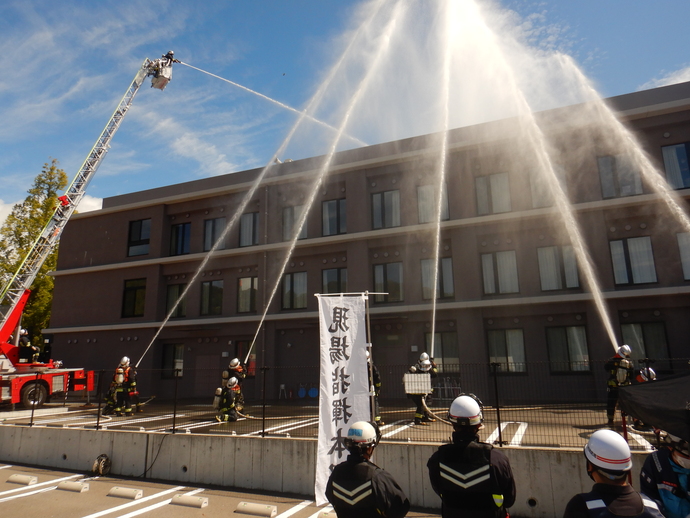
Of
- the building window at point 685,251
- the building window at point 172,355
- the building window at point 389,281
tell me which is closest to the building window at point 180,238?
the building window at point 172,355

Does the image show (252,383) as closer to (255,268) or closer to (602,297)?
(255,268)

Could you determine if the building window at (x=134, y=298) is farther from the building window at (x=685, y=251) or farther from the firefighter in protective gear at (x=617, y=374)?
the building window at (x=685, y=251)

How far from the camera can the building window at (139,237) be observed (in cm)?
2869

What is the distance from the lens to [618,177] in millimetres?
19078

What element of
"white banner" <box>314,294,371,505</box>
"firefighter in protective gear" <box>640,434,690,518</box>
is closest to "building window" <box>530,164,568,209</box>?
"white banner" <box>314,294,371,505</box>

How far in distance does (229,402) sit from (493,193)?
14.3 meters

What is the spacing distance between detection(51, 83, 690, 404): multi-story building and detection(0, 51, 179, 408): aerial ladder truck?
12.7ft

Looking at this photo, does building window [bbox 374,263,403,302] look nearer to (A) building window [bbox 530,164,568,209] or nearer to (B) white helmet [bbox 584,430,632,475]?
(A) building window [bbox 530,164,568,209]

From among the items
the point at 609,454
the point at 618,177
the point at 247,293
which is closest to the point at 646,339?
the point at 618,177

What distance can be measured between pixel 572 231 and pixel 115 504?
18.3m

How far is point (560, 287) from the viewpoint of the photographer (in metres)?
19.6

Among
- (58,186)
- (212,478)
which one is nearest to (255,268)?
(212,478)

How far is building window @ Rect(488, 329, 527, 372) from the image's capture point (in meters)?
19.7

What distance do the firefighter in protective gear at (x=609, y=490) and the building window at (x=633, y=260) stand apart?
18.0m
